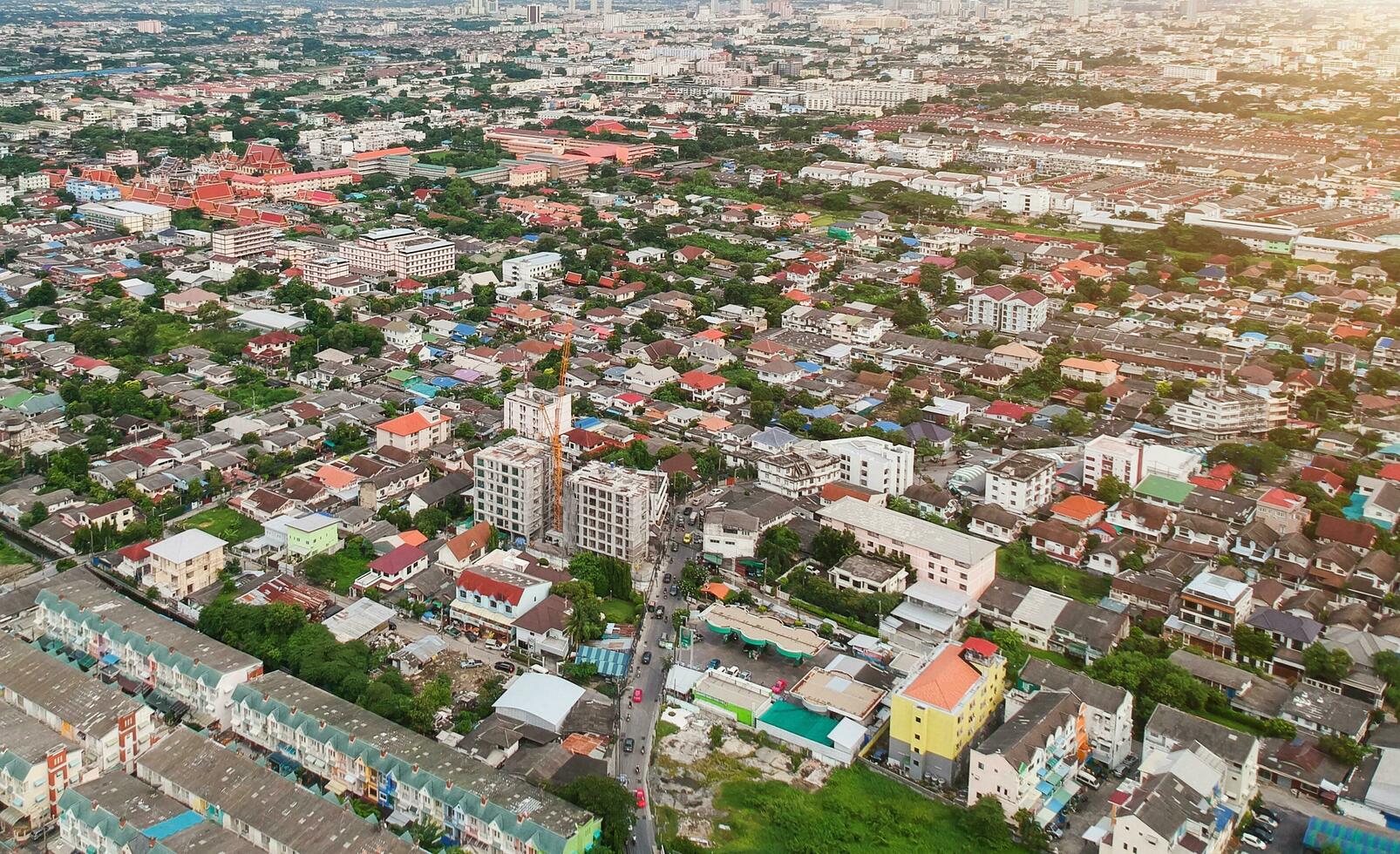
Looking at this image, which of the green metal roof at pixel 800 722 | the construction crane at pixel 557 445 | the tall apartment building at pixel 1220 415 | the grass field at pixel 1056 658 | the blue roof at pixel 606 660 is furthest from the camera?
the tall apartment building at pixel 1220 415

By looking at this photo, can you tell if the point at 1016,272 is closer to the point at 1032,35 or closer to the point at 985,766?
the point at 985,766

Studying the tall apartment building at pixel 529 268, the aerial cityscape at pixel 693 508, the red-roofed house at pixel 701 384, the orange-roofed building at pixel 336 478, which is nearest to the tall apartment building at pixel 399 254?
the aerial cityscape at pixel 693 508

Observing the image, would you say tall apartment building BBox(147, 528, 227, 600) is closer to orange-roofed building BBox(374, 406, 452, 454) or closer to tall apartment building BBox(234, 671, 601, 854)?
tall apartment building BBox(234, 671, 601, 854)

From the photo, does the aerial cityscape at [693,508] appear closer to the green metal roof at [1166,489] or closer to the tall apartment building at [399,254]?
the tall apartment building at [399,254]

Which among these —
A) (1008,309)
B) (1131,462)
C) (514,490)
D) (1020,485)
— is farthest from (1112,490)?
(1008,309)

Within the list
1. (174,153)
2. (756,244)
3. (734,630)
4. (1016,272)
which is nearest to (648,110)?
(174,153)

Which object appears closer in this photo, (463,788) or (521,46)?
(463,788)
